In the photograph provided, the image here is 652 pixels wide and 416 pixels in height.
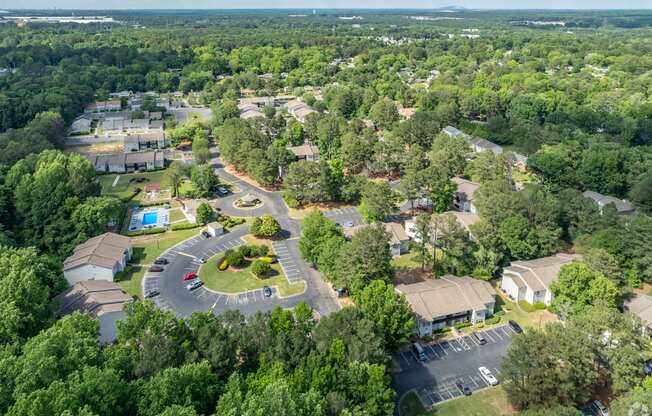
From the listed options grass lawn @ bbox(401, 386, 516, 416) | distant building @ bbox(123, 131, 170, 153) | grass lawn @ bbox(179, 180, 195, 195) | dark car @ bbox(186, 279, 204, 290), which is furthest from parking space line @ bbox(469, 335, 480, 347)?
distant building @ bbox(123, 131, 170, 153)

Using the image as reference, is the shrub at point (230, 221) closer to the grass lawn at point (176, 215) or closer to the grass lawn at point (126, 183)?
the grass lawn at point (176, 215)

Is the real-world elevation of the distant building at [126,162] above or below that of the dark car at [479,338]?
above

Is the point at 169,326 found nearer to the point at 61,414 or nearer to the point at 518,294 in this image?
the point at 61,414

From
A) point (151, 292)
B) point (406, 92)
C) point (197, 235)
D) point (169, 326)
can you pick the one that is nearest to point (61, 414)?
point (169, 326)

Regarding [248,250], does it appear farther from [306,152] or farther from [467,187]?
[306,152]

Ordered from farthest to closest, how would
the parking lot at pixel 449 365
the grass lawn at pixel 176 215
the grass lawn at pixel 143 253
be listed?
the grass lawn at pixel 176 215
the grass lawn at pixel 143 253
the parking lot at pixel 449 365

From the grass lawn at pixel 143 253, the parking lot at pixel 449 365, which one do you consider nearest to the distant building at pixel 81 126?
the grass lawn at pixel 143 253

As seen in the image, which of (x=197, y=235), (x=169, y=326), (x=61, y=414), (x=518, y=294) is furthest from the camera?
(x=197, y=235)
